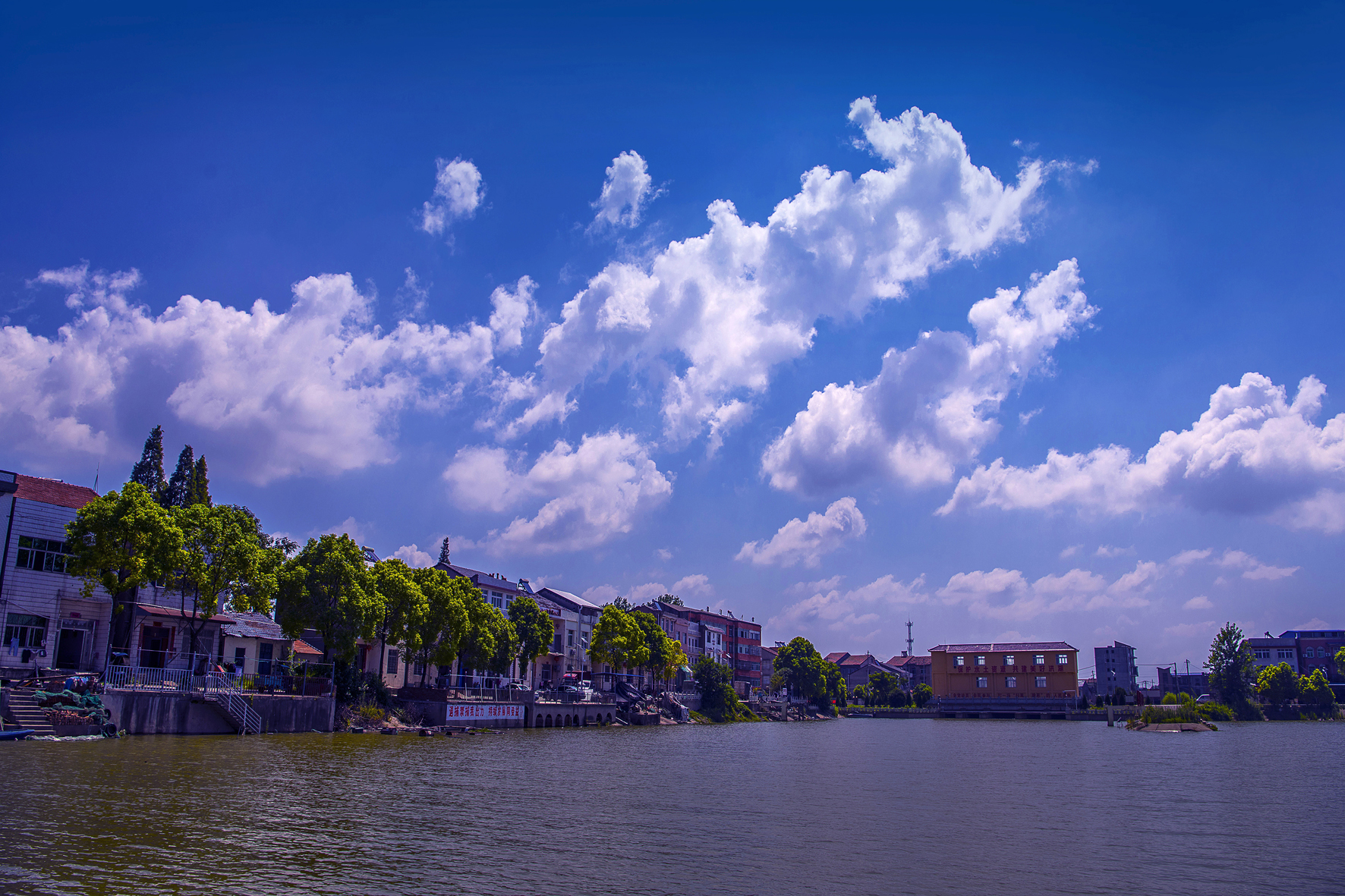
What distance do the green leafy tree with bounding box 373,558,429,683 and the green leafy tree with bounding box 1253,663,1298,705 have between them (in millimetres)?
145960

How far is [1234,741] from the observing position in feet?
267

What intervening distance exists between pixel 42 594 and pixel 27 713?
15.6 metres

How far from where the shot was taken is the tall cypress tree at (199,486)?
88.8 metres

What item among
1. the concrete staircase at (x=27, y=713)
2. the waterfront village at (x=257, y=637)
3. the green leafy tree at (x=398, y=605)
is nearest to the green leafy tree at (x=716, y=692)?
the waterfront village at (x=257, y=637)

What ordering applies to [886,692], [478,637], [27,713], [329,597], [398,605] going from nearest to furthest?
[27,713]
[329,597]
[398,605]
[478,637]
[886,692]

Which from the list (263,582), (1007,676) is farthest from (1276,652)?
(263,582)

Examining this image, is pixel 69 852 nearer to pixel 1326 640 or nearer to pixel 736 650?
pixel 736 650

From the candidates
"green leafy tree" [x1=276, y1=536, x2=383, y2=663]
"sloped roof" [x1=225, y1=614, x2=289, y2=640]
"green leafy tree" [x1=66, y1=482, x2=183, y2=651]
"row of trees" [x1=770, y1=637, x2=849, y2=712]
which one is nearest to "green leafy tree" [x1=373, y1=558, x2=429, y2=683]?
"green leafy tree" [x1=276, y1=536, x2=383, y2=663]

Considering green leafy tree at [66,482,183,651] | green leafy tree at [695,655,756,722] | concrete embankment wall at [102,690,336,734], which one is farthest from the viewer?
green leafy tree at [695,655,756,722]

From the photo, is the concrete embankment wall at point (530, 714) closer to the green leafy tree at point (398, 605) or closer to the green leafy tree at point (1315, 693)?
the green leafy tree at point (398, 605)

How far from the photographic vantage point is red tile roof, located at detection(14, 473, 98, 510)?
52987mm

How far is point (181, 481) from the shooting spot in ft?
295

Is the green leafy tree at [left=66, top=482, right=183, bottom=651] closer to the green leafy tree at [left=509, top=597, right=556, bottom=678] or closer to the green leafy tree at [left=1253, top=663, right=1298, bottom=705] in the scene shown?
the green leafy tree at [left=509, top=597, right=556, bottom=678]

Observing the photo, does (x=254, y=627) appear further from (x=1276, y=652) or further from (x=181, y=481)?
(x=1276, y=652)
